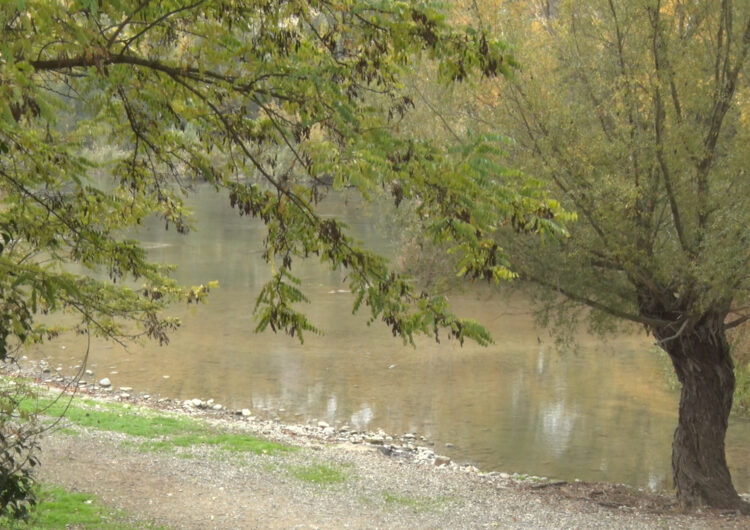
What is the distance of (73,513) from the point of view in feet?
30.8

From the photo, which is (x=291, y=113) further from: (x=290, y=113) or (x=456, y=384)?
(x=456, y=384)

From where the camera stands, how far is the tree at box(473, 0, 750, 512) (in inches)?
418

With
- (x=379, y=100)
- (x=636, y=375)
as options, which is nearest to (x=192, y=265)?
(x=636, y=375)

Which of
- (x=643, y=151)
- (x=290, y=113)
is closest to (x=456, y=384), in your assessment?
(x=643, y=151)

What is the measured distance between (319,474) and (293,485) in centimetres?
77

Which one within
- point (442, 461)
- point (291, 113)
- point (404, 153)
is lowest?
point (442, 461)

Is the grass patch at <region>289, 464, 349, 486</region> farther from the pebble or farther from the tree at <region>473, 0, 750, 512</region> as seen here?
the tree at <region>473, 0, 750, 512</region>

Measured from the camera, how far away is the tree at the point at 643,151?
10.6 m

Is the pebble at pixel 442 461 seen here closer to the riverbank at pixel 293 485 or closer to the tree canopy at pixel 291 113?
the riverbank at pixel 293 485

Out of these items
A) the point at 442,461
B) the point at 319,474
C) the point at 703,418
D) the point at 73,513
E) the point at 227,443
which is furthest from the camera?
the point at 442,461

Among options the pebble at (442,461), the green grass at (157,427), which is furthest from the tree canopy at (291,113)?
the pebble at (442,461)

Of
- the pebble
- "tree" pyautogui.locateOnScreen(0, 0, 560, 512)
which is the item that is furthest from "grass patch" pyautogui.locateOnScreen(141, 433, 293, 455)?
"tree" pyautogui.locateOnScreen(0, 0, 560, 512)

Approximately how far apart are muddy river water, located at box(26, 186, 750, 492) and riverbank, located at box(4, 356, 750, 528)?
6.65 ft

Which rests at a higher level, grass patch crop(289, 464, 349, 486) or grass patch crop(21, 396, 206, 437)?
grass patch crop(289, 464, 349, 486)
